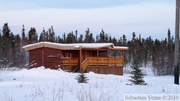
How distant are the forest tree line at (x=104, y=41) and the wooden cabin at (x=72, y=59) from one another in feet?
12.9

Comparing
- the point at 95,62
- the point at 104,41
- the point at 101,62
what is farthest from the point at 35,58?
the point at 104,41

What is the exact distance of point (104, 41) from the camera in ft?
280

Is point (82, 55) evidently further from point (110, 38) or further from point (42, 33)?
point (42, 33)

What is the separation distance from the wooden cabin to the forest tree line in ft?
12.9

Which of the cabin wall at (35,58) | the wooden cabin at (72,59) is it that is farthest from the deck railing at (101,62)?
the cabin wall at (35,58)

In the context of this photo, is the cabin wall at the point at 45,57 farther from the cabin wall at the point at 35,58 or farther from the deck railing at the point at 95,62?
the deck railing at the point at 95,62

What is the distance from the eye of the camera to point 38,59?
133 feet

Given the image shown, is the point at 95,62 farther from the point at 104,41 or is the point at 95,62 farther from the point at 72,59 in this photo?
the point at 104,41

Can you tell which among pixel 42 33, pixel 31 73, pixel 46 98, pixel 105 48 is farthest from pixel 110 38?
pixel 46 98

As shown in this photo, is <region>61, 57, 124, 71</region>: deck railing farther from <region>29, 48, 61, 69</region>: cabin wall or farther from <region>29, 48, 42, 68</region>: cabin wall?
<region>29, 48, 42, 68</region>: cabin wall

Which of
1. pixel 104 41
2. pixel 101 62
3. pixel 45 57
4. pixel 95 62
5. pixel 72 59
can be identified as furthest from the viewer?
pixel 104 41

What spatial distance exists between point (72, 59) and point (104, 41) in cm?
4604

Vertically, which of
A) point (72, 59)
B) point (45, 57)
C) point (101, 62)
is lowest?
point (101, 62)

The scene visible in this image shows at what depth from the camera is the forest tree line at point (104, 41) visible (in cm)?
4792
